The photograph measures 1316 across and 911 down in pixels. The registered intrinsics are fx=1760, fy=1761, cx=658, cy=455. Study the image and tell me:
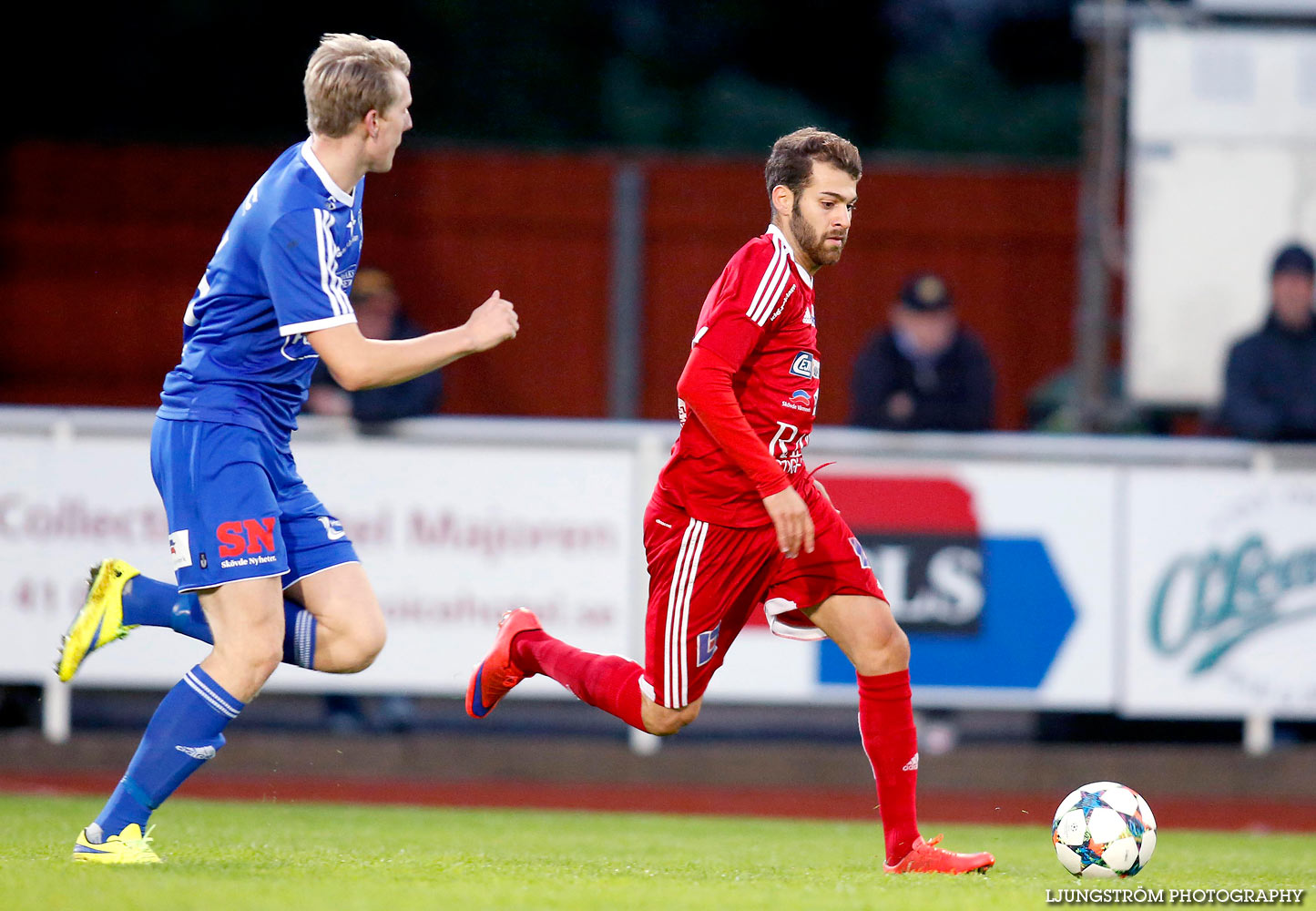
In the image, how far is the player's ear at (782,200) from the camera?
5246 millimetres

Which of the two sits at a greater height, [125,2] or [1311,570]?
[125,2]

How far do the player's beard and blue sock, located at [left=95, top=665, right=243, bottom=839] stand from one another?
6.89 ft

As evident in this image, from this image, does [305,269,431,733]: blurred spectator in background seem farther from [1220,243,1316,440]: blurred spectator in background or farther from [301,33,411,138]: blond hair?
[1220,243,1316,440]: blurred spectator in background

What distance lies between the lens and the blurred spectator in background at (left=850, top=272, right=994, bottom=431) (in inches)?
359

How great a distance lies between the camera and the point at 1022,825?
803 centimetres

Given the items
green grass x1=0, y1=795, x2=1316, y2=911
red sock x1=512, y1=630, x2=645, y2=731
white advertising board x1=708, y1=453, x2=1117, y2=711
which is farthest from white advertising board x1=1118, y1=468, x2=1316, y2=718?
red sock x1=512, y1=630, x2=645, y2=731

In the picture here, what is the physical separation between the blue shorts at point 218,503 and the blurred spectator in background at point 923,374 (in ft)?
15.8

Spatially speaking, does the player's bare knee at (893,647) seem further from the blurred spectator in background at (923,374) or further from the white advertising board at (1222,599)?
the white advertising board at (1222,599)

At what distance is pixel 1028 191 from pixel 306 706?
323 inches

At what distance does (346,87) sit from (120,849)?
7.03ft

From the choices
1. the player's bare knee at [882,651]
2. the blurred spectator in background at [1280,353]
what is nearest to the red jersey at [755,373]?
the player's bare knee at [882,651]

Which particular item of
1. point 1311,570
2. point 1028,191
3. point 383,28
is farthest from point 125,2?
point 1311,570

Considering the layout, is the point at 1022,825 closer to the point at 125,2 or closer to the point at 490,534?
the point at 490,534

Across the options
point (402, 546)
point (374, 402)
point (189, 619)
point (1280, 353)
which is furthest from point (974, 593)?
point (189, 619)
